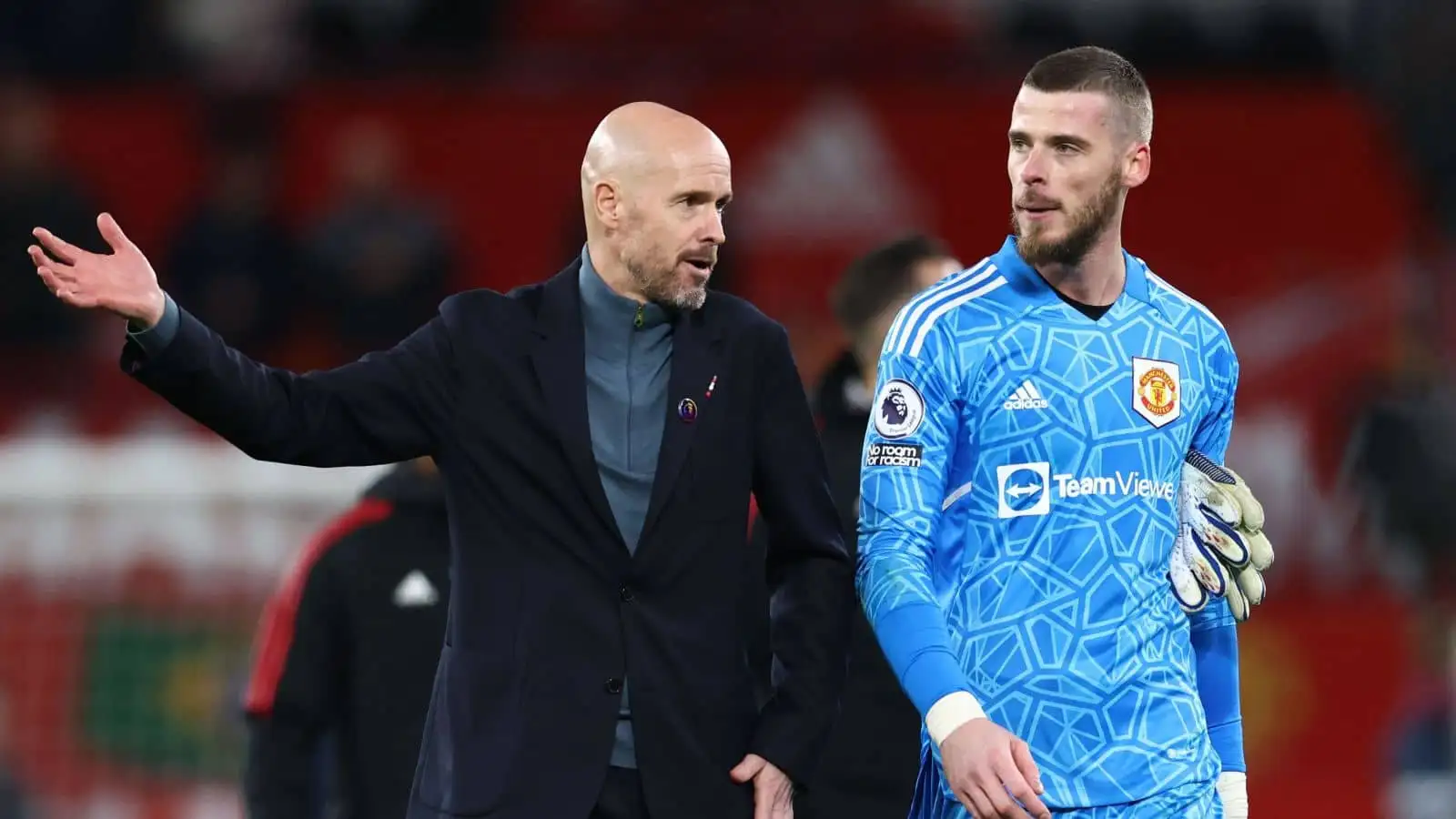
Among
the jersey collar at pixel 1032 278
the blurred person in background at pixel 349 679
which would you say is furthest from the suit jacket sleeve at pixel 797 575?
the blurred person in background at pixel 349 679

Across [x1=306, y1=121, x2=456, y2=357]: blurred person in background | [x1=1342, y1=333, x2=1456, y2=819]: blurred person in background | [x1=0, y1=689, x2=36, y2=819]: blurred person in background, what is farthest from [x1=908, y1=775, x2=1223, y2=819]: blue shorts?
[x1=306, y1=121, x2=456, y2=357]: blurred person in background

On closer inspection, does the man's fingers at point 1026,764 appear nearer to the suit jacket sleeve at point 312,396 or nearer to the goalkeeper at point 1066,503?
the goalkeeper at point 1066,503

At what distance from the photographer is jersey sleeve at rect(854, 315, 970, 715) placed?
3908 millimetres

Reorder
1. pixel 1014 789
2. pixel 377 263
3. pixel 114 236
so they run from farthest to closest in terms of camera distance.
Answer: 1. pixel 377 263
2. pixel 114 236
3. pixel 1014 789

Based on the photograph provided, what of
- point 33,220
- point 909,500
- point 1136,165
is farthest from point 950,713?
point 33,220

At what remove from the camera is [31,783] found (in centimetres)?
877

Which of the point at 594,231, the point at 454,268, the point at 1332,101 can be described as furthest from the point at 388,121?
the point at 594,231

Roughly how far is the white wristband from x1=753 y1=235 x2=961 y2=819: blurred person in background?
1197 mm

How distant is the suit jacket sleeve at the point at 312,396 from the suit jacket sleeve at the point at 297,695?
4.24ft

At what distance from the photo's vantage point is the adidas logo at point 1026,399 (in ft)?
13.5

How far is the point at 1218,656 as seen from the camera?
432 cm

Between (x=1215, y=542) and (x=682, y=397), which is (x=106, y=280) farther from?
(x=1215, y=542)

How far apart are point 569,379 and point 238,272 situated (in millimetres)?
8136

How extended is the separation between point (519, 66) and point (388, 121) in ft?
2.64
